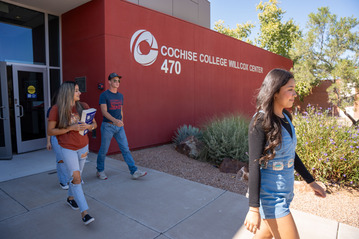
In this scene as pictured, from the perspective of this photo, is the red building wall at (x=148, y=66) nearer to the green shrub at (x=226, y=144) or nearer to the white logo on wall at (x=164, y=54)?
the white logo on wall at (x=164, y=54)

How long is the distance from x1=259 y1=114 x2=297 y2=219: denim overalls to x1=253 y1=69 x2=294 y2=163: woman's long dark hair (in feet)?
0.22

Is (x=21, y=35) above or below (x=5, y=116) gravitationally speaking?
above

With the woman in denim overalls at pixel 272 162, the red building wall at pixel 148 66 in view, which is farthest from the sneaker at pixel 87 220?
the red building wall at pixel 148 66

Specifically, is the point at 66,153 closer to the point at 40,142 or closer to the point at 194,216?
the point at 194,216

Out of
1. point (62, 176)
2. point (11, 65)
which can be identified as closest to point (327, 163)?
point (62, 176)

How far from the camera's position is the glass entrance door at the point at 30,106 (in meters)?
6.48

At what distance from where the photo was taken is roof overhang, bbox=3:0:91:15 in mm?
6447

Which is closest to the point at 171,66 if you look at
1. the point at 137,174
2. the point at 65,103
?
the point at 137,174

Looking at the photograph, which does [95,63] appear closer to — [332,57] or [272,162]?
[272,162]

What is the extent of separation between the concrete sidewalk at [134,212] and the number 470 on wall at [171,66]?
423 cm

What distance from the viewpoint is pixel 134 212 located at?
3.36 m

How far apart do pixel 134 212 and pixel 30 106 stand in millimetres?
5173

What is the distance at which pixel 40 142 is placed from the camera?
7027 millimetres

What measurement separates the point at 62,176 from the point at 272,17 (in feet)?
72.8
